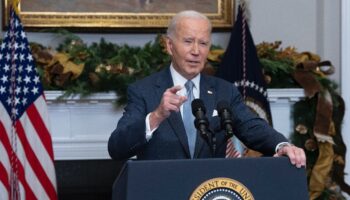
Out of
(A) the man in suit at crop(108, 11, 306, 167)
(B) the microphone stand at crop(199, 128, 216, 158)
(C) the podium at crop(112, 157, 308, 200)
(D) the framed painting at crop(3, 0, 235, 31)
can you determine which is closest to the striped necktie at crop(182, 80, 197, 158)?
(A) the man in suit at crop(108, 11, 306, 167)

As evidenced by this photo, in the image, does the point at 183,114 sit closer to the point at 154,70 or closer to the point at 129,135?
the point at 129,135

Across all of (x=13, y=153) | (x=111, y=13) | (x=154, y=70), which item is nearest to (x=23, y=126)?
(x=13, y=153)

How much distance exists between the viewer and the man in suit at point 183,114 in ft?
9.70

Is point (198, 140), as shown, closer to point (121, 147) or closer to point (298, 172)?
point (121, 147)

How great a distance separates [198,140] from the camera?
10.1 ft

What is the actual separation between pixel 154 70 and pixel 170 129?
92.1 inches

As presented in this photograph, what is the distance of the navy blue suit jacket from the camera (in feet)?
9.59

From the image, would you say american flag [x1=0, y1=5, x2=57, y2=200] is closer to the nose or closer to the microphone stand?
the nose

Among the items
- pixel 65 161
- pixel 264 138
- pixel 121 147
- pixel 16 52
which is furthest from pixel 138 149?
pixel 65 161

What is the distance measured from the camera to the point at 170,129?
10.1 feet

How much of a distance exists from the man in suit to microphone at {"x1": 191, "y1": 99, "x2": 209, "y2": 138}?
0.19 m

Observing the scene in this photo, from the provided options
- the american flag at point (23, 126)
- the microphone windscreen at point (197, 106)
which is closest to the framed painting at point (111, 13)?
the american flag at point (23, 126)

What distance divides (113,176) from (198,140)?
2.75 m

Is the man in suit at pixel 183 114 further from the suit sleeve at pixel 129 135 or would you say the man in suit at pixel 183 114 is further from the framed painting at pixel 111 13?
the framed painting at pixel 111 13
